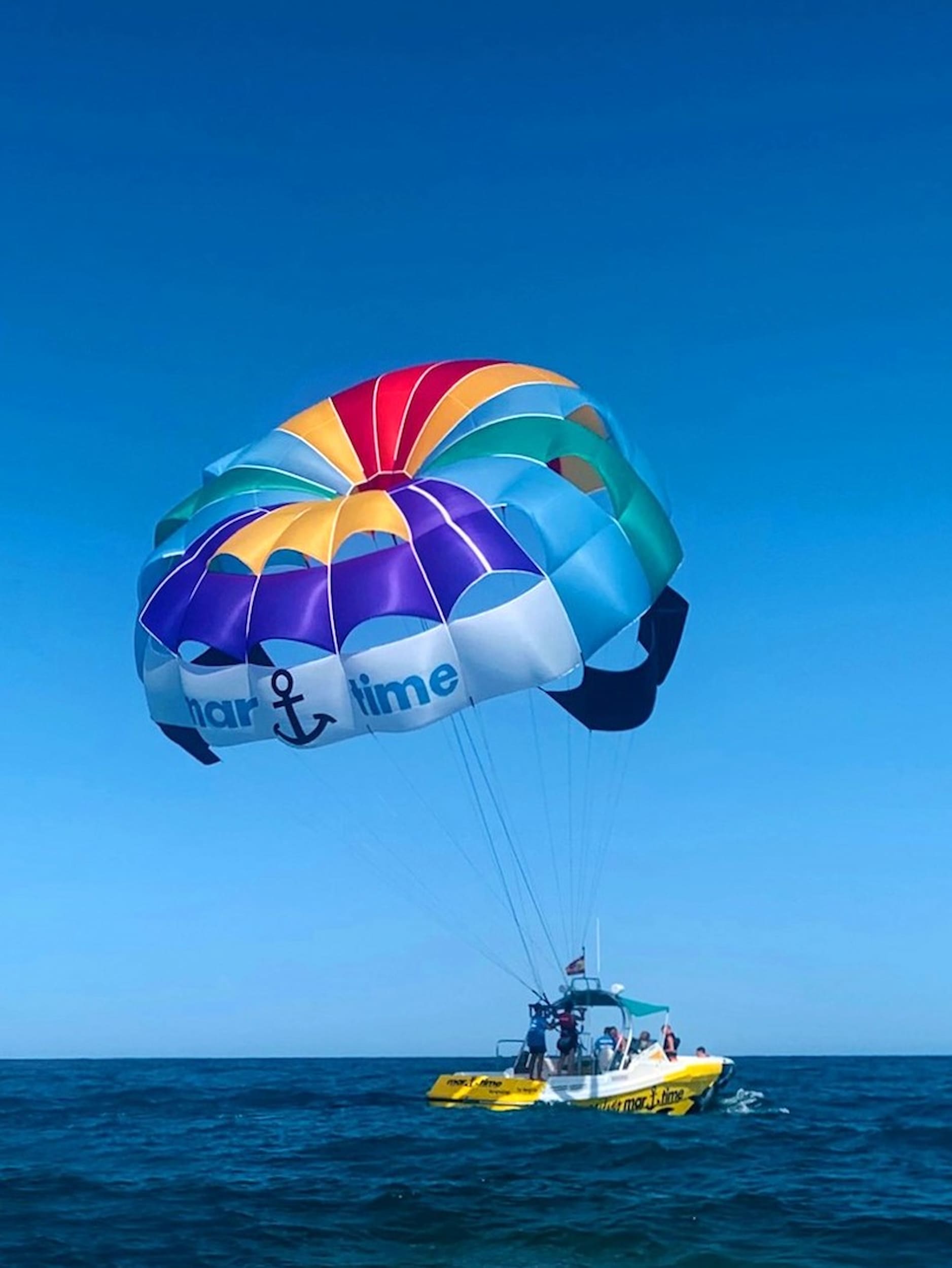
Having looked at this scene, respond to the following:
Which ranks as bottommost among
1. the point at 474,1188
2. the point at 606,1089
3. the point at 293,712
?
the point at 474,1188

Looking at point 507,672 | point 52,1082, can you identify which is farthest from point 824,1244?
point 52,1082

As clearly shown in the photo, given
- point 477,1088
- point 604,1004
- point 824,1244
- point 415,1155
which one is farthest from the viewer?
point 604,1004

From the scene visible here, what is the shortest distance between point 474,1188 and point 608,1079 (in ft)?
23.9

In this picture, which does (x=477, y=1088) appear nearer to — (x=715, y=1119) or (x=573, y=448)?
(x=715, y=1119)

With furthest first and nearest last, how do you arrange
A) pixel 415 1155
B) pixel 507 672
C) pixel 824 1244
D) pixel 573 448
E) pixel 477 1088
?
pixel 477 1088 < pixel 415 1155 < pixel 573 448 < pixel 507 672 < pixel 824 1244

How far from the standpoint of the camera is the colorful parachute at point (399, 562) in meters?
15.3

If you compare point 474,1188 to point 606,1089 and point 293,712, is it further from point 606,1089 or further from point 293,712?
point 606,1089

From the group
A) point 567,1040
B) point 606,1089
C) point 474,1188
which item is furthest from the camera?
point 567,1040

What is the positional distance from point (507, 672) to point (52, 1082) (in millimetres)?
35233

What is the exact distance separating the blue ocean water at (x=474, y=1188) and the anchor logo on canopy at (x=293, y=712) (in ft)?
17.5

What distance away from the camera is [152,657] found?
17422 mm

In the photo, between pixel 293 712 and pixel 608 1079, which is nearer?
pixel 293 712

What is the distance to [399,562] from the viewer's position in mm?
15516

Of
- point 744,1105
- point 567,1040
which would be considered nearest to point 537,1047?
point 567,1040
